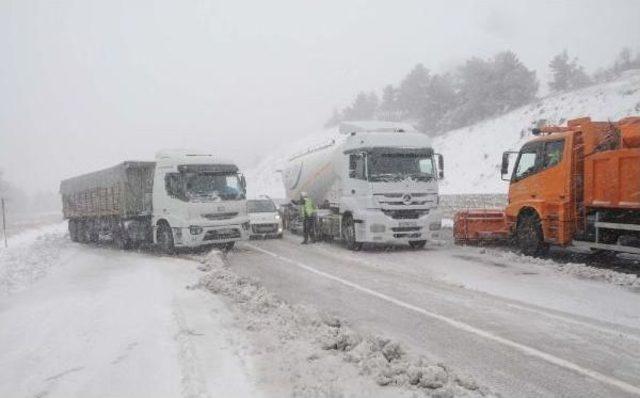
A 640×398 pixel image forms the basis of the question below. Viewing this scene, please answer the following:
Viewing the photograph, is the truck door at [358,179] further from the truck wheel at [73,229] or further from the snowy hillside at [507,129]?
the snowy hillside at [507,129]

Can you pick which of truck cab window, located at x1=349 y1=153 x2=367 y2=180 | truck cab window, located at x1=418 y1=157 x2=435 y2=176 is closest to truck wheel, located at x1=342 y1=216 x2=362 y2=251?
truck cab window, located at x1=349 y1=153 x2=367 y2=180

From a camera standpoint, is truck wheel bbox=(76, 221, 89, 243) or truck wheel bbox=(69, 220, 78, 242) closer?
truck wheel bbox=(76, 221, 89, 243)

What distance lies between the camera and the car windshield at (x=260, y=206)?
819 inches

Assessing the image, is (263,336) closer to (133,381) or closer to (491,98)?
(133,381)

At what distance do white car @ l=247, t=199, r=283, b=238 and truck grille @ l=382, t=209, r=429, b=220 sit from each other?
6.56m

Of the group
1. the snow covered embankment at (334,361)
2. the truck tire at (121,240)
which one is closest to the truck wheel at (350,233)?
the snow covered embankment at (334,361)

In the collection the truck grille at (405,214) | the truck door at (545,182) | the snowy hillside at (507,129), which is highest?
the snowy hillside at (507,129)

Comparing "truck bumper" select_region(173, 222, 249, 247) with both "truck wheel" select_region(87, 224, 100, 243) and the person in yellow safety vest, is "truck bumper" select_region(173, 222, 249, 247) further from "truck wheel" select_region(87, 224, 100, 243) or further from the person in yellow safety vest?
"truck wheel" select_region(87, 224, 100, 243)

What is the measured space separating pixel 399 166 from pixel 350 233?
244 cm

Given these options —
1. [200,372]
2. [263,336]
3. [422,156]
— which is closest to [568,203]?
[422,156]

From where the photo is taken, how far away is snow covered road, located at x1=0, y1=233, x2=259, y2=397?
4.99 m

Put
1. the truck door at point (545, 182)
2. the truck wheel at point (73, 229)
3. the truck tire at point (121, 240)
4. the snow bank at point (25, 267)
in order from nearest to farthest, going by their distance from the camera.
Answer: the truck door at point (545, 182) < the snow bank at point (25, 267) < the truck tire at point (121, 240) < the truck wheel at point (73, 229)

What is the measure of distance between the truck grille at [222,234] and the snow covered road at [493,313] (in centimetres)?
221

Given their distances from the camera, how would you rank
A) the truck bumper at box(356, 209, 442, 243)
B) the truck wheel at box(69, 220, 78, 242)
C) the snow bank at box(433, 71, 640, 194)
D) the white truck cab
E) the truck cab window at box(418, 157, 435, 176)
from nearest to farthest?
the truck bumper at box(356, 209, 442, 243) → the truck cab window at box(418, 157, 435, 176) → the white truck cab → the truck wheel at box(69, 220, 78, 242) → the snow bank at box(433, 71, 640, 194)
